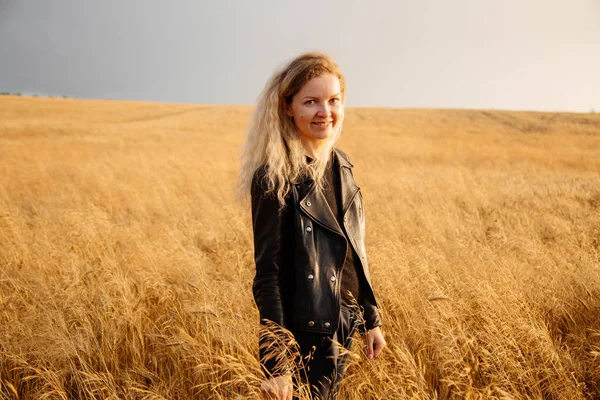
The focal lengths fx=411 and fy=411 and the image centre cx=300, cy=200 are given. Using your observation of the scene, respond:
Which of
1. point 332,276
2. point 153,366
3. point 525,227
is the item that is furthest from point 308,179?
point 525,227

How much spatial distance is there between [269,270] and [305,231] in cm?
21

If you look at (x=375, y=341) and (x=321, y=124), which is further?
(x=375, y=341)

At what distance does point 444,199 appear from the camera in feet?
26.7

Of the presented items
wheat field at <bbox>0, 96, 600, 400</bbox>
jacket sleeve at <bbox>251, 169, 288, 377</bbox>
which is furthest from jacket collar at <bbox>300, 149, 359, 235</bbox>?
wheat field at <bbox>0, 96, 600, 400</bbox>

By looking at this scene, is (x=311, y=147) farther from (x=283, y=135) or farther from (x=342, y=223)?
(x=342, y=223)

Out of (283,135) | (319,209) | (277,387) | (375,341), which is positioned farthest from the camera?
(375,341)

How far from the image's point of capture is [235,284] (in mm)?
3795

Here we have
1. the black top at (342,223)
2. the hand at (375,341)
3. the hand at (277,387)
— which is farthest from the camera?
the hand at (375,341)

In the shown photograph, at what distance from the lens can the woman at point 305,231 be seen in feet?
5.38

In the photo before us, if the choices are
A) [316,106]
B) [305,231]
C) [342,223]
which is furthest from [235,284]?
[316,106]

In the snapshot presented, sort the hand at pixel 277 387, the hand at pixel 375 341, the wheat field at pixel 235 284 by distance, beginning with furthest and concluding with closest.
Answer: the wheat field at pixel 235 284 → the hand at pixel 375 341 → the hand at pixel 277 387

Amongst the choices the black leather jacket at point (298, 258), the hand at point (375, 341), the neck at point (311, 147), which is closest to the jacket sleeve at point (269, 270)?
the black leather jacket at point (298, 258)

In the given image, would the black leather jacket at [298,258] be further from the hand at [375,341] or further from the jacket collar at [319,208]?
the hand at [375,341]

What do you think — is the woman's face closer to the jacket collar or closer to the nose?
the nose
